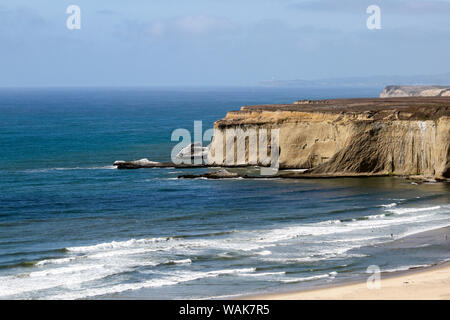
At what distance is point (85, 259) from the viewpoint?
30703 mm

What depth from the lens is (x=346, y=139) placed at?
56219 millimetres

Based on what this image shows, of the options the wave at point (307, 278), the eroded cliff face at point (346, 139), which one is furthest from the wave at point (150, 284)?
the eroded cliff face at point (346, 139)

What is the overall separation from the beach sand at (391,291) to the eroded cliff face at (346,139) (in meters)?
25.9

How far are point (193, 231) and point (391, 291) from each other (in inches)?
539

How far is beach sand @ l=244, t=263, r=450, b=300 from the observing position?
2411cm

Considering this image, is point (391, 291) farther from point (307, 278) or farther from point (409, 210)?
point (409, 210)

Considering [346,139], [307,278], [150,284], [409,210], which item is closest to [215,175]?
[346,139]

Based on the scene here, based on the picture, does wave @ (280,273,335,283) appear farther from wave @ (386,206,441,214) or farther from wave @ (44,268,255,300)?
wave @ (386,206,441,214)

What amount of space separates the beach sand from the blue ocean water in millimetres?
1521

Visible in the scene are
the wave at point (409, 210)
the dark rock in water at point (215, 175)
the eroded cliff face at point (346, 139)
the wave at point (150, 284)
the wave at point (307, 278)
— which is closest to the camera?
A: the wave at point (150, 284)

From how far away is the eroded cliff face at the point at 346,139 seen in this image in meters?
52.3

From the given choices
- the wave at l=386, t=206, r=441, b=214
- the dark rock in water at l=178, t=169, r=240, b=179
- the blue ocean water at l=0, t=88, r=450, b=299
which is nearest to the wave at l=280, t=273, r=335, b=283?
the blue ocean water at l=0, t=88, r=450, b=299

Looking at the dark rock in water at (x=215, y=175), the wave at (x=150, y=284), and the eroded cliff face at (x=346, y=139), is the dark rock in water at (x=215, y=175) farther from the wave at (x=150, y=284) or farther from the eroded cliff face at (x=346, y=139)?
the wave at (x=150, y=284)
